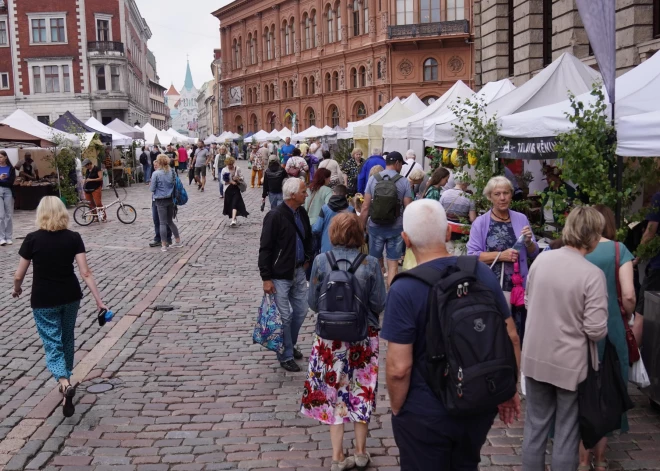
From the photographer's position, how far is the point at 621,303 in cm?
499

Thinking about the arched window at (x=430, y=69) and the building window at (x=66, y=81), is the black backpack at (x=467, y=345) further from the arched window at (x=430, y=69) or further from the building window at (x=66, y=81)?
the building window at (x=66, y=81)

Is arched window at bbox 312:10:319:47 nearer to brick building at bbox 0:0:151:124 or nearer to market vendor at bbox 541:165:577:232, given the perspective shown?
brick building at bbox 0:0:151:124

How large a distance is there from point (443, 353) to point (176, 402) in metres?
3.79

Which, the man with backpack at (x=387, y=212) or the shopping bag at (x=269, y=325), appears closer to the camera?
the shopping bag at (x=269, y=325)

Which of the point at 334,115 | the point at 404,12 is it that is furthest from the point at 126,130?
the point at 334,115

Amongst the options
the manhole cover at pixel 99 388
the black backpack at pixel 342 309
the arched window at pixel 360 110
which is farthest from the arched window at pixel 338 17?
the black backpack at pixel 342 309

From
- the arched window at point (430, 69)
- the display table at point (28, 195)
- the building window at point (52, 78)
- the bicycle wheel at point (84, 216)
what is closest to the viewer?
the bicycle wheel at point (84, 216)

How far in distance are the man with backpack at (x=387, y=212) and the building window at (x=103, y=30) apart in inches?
2433

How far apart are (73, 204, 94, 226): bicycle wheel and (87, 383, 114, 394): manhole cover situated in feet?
43.7

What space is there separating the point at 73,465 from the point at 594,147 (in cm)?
484

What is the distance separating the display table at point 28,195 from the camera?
78.7 feet

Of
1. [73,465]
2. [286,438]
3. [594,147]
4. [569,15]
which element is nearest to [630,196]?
[594,147]

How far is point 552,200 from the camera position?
7.38 m

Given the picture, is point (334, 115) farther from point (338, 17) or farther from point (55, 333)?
point (55, 333)
